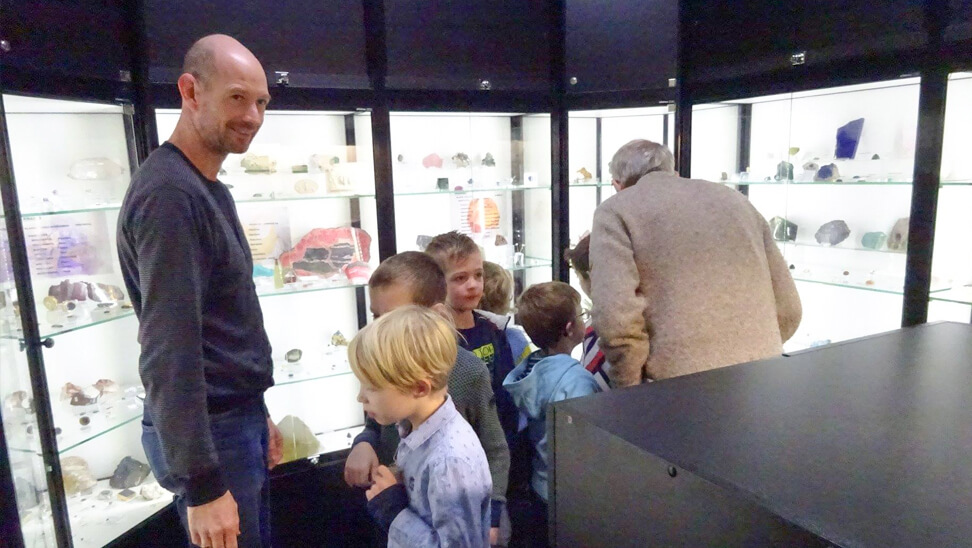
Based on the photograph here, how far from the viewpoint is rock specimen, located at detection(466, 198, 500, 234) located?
10.9 ft

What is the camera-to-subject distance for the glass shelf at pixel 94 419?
226 centimetres

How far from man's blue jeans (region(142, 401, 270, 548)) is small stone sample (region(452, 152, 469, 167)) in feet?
6.33

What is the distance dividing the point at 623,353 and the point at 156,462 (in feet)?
4.30

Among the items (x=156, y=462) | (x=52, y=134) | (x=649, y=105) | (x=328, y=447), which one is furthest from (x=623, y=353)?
(x=52, y=134)

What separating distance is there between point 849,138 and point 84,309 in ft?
10.5

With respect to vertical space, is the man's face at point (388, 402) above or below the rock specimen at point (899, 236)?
below

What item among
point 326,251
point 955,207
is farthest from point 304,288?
point 955,207

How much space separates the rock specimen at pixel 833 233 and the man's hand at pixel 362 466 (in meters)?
2.29

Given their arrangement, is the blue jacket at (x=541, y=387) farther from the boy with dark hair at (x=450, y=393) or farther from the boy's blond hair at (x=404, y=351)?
the boy's blond hair at (x=404, y=351)

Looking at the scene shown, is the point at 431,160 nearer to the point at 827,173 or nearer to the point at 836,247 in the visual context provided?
the point at 827,173

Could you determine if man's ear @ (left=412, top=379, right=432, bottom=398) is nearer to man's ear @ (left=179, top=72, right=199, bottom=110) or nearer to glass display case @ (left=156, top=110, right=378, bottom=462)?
man's ear @ (left=179, top=72, right=199, bottom=110)

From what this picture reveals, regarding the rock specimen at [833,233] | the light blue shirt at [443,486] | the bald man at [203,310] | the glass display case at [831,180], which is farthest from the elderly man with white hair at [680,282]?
the rock specimen at [833,233]

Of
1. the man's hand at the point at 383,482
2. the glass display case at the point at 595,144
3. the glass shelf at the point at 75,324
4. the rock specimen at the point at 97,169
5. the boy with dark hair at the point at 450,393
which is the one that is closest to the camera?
the man's hand at the point at 383,482

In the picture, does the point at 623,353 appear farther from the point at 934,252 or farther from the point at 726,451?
the point at 726,451
